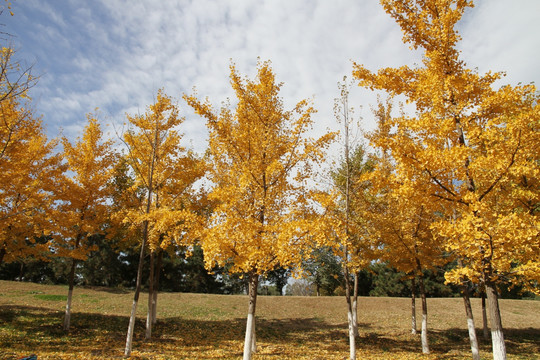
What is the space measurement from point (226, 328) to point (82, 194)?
8.33 meters

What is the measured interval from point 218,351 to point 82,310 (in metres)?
8.70

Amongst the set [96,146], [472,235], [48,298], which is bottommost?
[48,298]

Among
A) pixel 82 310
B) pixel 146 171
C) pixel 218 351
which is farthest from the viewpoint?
pixel 82 310

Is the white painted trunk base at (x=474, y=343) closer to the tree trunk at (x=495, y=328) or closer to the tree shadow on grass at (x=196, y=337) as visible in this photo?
the tree shadow on grass at (x=196, y=337)

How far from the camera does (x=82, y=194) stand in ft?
38.5

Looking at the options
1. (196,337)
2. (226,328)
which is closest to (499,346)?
(196,337)

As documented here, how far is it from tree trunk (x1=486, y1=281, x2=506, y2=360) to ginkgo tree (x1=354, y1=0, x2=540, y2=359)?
2 centimetres

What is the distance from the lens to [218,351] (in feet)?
31.8

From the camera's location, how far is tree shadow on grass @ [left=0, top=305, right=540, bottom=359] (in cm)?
923

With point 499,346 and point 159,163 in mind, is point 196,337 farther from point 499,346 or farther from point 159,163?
point 499,346

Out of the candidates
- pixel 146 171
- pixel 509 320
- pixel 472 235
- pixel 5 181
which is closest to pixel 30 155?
pixel 5 181

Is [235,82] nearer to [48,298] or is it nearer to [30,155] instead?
[30,155]

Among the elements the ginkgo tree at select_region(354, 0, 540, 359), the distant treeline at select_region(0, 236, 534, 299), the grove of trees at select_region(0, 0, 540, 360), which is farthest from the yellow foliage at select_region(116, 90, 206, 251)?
the distant treeline at select_region(0, 236, 534, 299)

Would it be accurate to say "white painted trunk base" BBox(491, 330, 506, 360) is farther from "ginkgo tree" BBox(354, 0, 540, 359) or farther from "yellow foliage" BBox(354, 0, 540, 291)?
"yellow foliage" BBox(354, 0, 540, 291)
